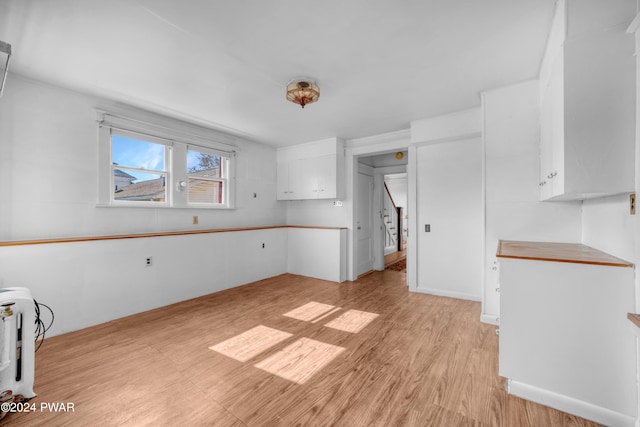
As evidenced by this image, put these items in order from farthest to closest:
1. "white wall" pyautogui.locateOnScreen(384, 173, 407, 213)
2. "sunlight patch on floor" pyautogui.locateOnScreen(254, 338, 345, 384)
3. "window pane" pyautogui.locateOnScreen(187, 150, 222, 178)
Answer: "white wall" pyautogui.locateOnScreen(384, 173, 407, 213), "window pane" pyautogui.locateOnScreen(187, 150, 222, 178), "sunlight patch on floor" pyautogui.locateOnScreen(254, 338, 345, 384)

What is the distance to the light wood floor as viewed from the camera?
1600 mm

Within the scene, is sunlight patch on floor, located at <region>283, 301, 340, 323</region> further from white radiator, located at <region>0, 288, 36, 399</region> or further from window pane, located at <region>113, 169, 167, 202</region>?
window pane, located at <region>113, 169, 167, 202</region>

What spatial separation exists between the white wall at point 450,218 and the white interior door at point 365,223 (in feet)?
4.45

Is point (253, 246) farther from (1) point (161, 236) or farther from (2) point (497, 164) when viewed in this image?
(2) point (497, 164)

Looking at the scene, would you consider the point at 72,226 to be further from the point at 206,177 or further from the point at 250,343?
the point at 250,343

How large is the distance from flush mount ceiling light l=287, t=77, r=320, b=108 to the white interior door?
2750mm

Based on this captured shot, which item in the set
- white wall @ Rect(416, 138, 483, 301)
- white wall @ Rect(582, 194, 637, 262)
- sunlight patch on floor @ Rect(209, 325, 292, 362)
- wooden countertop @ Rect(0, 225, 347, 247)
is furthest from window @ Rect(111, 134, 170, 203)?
white wall @ Rect(582, 194, 637, 262)

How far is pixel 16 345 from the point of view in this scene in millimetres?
1724

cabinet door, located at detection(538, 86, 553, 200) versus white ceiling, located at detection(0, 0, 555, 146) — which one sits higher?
white ceiling, located at detection(0, 0, 555, 146)

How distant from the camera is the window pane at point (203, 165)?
13.7ft

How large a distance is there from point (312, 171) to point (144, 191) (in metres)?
2.80

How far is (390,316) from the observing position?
10.4ft

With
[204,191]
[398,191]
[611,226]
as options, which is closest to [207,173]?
[204,191]

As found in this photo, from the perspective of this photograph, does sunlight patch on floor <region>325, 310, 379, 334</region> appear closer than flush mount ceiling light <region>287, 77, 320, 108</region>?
No
